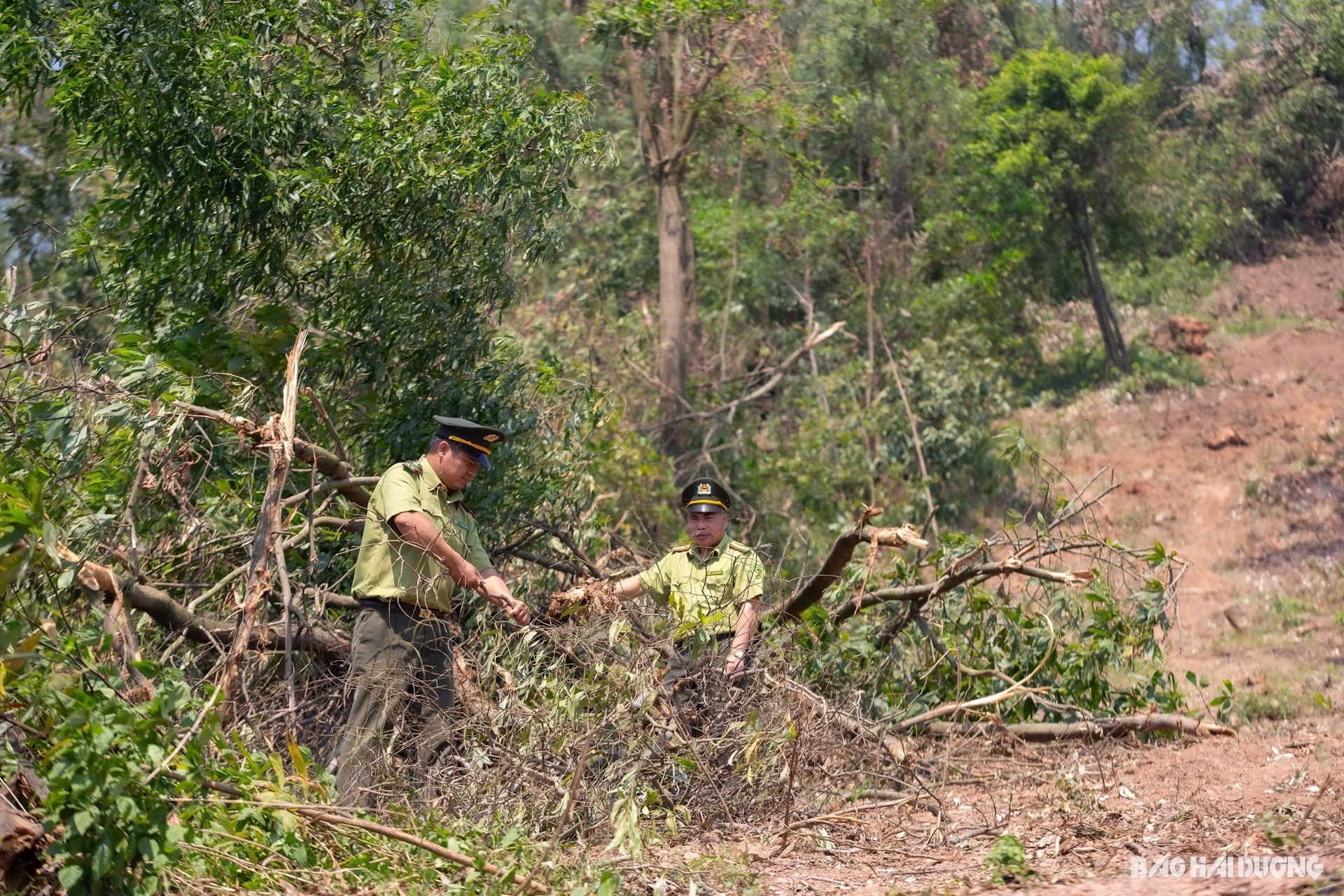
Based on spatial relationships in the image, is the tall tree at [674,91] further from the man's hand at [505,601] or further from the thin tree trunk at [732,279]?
the man's hand at [505,601]

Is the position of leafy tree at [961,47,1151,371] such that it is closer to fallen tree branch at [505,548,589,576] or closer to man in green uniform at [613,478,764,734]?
fallen tree branch at [505,548,589,576]

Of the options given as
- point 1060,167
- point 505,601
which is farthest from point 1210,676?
point 1060,167

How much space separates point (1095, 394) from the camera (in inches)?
673

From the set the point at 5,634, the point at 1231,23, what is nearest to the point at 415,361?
the point at 5,634

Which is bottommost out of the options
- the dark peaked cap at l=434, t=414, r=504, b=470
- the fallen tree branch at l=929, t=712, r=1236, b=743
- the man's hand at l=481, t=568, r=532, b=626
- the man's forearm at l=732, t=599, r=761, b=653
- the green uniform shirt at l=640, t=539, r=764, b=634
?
the fallen tree branch at l=929, t=712, r=1236, b=743

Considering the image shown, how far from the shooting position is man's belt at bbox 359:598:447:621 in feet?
17.0

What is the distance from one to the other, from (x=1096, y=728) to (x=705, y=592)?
7.81 feet

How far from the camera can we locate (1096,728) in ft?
21.4

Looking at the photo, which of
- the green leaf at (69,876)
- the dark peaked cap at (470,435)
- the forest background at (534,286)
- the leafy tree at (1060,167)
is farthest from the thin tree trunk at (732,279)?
the green leaf at (69,876)

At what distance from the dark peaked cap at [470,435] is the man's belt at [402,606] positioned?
0.64 m

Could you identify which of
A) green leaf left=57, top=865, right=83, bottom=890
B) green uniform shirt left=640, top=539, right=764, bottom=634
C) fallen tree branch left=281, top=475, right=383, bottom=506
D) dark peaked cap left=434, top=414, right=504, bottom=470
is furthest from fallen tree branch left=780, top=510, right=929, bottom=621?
green leaf left=57, top=865, right=83, bottom=890

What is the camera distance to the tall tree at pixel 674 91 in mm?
11656

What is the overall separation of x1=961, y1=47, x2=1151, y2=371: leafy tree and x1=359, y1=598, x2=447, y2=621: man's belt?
43.6 ft

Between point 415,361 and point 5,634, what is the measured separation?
347 cm
